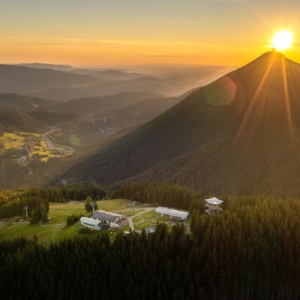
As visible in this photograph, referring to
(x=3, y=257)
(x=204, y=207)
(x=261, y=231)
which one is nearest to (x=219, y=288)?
(x=261, y=231)

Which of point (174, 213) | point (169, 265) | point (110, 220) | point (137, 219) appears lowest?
point (169, 265)

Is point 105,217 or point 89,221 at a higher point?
point 105,217

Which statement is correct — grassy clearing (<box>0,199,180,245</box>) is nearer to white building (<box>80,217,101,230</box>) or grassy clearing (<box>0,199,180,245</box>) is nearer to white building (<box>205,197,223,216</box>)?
white building (<box>80,217,101,230</box>)

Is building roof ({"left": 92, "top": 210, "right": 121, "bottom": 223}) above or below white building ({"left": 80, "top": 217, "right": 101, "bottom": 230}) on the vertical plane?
above

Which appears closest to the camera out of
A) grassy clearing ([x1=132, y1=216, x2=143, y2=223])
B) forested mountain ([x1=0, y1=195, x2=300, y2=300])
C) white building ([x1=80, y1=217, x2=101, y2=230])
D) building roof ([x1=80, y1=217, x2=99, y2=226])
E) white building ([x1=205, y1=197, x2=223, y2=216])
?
forested mountain ([x1=0, y1=195, x2=300, y2=300])

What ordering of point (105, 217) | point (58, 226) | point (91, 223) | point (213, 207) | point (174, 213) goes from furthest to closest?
1. point (58, 226)
2. point (174, 213)
3. point (213, 207)
4. point (105, 217)
5. point (91, 223)

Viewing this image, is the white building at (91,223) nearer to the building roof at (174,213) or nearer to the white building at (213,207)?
the building roof at (174,213)

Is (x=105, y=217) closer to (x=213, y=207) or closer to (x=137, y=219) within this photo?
A: (x=137, y=219)

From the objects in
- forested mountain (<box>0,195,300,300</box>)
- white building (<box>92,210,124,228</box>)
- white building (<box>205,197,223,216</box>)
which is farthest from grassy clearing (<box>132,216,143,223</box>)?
white building (<box>205,197,223,216</box>)

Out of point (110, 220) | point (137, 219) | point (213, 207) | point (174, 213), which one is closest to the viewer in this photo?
point (110, 220)

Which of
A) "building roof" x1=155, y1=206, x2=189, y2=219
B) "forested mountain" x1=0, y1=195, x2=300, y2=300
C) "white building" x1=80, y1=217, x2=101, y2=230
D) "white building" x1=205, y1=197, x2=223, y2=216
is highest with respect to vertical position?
"white building" x1=205, y1=197, x2=223, y2=216

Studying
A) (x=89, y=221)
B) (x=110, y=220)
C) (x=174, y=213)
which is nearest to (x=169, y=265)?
(x=174, y=213)
